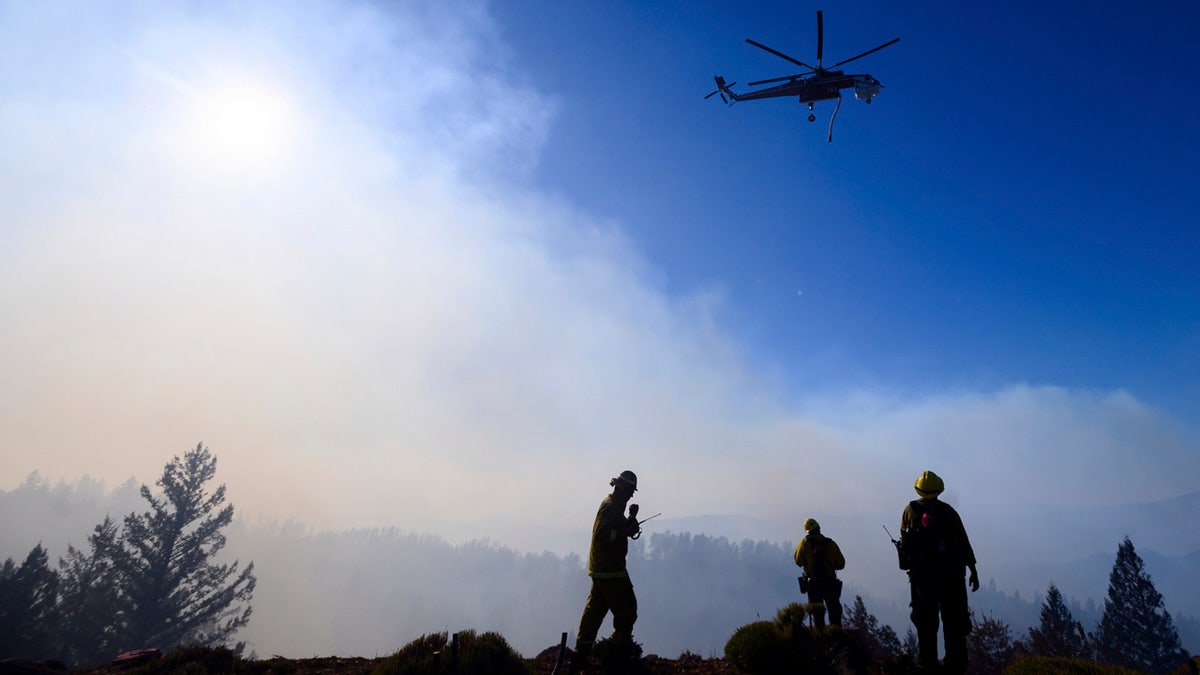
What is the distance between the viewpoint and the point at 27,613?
29891 mm

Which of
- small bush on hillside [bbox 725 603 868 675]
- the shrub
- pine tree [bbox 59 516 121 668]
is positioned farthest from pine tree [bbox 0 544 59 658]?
Result: small bush on hillside [bbox 725 603 868 675]

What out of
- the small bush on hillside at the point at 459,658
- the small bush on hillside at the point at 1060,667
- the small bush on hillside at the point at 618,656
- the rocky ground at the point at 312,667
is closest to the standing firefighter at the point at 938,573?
the small bush on hillside at the point at 1060,667

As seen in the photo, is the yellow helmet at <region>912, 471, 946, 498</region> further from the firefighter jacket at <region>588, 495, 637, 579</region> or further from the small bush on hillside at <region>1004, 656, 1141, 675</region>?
the firefighter jacket at <region>588, 495, 637, 579</region>

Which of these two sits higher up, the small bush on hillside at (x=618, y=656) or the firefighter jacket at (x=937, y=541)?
the firefighter jacket at (x=937, y=541)

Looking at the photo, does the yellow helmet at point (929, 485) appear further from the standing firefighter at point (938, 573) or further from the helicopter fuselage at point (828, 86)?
the helicopter fuselage at point (828, 86)

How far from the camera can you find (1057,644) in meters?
34.0

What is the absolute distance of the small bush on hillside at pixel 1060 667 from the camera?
6.15 m

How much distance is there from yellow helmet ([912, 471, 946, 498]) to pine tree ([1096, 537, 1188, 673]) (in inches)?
3015

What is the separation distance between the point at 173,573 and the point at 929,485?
41742 mm

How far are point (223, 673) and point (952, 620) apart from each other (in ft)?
32.3

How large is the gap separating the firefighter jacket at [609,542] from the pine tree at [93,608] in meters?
37.4

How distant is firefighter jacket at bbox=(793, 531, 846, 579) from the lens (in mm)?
10156

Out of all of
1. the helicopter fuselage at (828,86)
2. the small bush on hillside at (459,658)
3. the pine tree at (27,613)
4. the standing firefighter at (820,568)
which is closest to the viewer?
the small bush on hillside at (459,658)

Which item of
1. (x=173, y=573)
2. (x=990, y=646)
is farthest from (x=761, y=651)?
(x=173, y=573)
